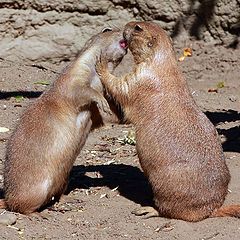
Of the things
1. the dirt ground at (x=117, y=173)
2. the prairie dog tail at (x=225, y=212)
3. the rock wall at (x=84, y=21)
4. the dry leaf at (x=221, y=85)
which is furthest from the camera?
the rock wall at (x=84, y=21)

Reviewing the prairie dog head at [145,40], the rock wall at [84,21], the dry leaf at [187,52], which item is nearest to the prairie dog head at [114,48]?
the prairie dog head at [145,40]

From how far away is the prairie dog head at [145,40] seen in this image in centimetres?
597

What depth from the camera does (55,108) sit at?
605 centimetres

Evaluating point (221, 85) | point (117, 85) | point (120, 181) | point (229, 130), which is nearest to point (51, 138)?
point (117, 85)

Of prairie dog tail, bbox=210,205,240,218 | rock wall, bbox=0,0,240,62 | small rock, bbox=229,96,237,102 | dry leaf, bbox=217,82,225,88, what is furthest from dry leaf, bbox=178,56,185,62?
prairie dog tail, bbox=210,205,240,218

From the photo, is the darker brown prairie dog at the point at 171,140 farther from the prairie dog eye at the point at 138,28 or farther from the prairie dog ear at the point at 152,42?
the prairie dog eye at the point at 138,28

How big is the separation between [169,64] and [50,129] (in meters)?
1.00

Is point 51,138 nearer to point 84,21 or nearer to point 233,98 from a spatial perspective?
point 233,98

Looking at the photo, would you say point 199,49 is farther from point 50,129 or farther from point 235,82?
point 50,129

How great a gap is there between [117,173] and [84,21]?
403 cm

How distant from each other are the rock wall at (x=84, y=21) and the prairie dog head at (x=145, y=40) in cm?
458

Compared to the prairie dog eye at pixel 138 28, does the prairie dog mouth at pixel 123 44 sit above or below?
below

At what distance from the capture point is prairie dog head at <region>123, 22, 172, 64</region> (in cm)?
597

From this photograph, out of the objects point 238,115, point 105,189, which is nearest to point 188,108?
point 105,189
